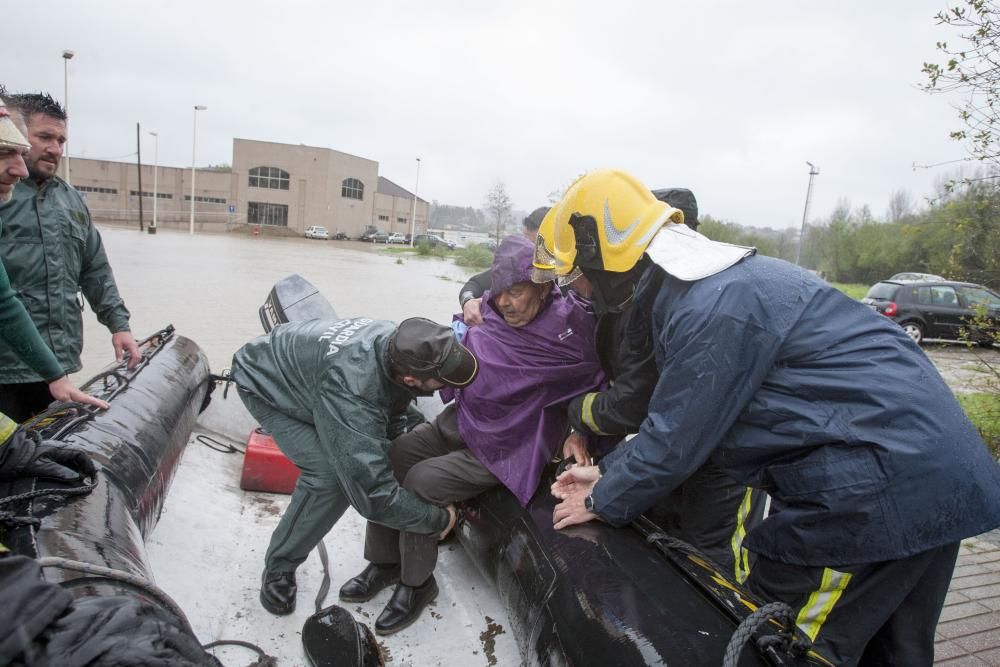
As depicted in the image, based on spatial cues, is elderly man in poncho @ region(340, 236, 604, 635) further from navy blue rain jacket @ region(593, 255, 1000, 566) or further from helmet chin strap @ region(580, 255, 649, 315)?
navy blue rain jacket @ region(593, 255, 1000, 566)

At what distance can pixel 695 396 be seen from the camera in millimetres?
1502

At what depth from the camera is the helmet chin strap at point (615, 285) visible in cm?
186

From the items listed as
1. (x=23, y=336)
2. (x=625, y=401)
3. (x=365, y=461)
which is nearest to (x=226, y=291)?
(x=23, y=336)

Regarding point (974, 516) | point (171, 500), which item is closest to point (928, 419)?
point (974, 516)

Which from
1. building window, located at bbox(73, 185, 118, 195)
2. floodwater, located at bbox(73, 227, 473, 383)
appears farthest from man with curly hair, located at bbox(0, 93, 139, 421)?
building window, located at bbox(73, 185, 118, 195)

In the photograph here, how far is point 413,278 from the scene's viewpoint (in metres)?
21.8

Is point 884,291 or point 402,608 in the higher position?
point 884,291

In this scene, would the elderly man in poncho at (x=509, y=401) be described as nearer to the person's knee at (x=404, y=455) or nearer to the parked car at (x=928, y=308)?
the person's knee at (x=404, y=455)

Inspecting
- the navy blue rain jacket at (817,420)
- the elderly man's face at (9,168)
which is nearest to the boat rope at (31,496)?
the elderly man's face at (9,168)

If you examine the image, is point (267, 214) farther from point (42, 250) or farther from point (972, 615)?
point (972, 615)

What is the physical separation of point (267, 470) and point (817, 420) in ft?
9.58

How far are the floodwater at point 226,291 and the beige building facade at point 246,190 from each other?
79.5 ft

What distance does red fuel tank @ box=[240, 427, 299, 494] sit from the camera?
3449 mm

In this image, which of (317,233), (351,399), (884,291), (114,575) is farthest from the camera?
(317,233)
